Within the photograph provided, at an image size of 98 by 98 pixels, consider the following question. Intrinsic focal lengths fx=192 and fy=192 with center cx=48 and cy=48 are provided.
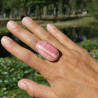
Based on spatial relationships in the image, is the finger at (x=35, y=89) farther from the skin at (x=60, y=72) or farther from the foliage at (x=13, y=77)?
the foliage at (x=13, y=77)

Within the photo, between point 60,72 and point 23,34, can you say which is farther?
point 23,34

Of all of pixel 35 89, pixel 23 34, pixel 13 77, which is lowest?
pixel 13 77

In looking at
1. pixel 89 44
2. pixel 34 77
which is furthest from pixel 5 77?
pixel 89 44

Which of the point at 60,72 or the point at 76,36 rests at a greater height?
the point at 60,72

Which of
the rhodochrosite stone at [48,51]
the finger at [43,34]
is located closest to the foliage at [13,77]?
the finger at [43,34]

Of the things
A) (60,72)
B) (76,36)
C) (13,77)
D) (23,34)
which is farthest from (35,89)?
(76,36)

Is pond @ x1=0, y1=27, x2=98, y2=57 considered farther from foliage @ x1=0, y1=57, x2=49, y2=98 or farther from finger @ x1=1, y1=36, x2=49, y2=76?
finger @ x1=1, y1=36, x2=49, y2=76

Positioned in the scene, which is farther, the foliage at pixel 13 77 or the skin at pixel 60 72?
the foliage at pixel 13 77

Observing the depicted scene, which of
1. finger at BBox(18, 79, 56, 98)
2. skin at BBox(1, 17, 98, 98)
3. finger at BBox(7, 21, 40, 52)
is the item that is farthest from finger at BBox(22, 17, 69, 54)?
finger at BBox(18, 79, 56, 98)

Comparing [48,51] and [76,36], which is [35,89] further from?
[76,36]

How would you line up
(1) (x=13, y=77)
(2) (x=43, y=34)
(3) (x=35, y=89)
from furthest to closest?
(1) (x=13, y=77) → (2) (x=43, y=34) → (3) (x=35, y=89)
